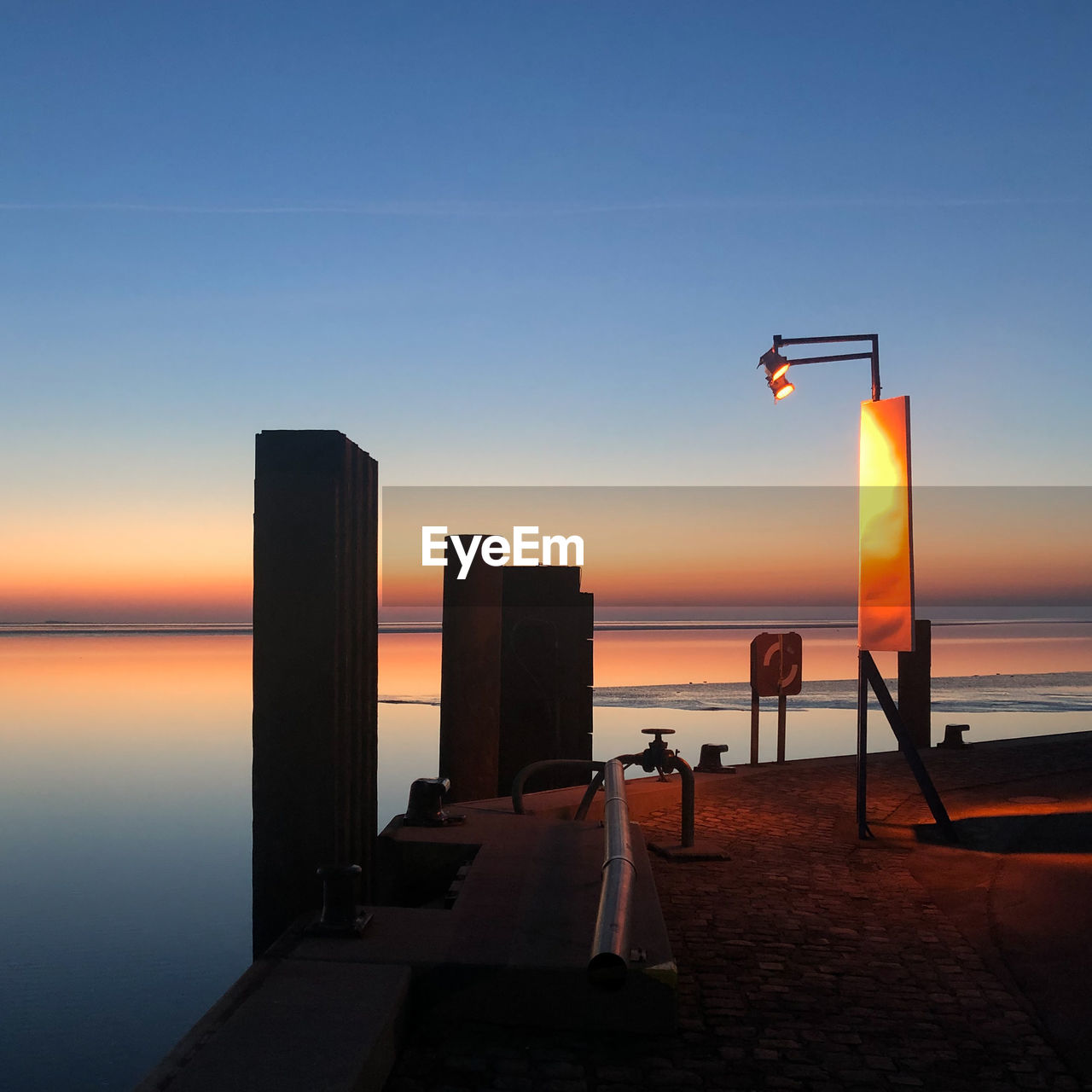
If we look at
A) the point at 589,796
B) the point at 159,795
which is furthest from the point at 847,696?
the point at 589,796

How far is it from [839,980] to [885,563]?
4.39 m

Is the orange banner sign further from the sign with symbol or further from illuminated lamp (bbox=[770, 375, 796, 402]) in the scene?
the sign with symbol

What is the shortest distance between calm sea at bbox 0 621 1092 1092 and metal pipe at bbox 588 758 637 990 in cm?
601

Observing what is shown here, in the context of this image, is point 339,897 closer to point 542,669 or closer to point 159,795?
point 542,669

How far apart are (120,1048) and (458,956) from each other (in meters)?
5.96

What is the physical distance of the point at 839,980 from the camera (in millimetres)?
5023

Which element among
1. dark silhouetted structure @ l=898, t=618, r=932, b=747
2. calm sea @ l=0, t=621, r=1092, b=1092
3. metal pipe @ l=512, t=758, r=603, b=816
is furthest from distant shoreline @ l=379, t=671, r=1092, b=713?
metal pipe @ l=512, t=758, r=603, b=816

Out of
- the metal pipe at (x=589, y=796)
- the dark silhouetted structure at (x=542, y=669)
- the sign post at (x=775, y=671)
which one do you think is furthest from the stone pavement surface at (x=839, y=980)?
the sign post at (x=775, y=671)

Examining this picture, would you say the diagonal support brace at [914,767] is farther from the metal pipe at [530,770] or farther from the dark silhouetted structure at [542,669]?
the dark silhouetted structure at [542,669]

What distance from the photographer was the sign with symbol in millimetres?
13398

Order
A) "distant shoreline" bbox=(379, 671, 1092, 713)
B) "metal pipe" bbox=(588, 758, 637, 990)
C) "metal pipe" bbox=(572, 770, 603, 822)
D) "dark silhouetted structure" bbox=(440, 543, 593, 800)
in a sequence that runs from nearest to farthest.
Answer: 1. "metal pipe" bbox=(588, 758, 637, 990)
2. "metal pipe" bbox=(572, 770, 603, 822)
3. "dark silhouetted structure" bbox=(440, 543, 593, 800)
4. "distant shoreline" bbox=(379, 671, 1092, 713)

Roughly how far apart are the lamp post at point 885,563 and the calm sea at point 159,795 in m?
6.87

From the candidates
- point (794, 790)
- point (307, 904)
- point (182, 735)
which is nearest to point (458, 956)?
point (307, 904)

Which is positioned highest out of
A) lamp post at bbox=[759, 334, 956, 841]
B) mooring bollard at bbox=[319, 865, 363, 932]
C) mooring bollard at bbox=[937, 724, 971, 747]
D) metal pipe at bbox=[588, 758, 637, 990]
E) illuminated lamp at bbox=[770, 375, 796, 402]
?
illuminated lamp at bbox=[770, 375, 796, 402]
